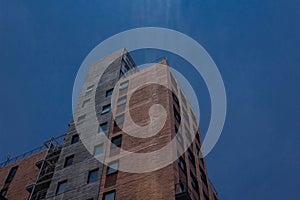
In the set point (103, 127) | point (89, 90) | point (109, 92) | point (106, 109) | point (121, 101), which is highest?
point (89, 90)

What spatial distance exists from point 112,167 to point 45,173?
35.7 ft

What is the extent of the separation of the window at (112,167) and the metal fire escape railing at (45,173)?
8.08 metres

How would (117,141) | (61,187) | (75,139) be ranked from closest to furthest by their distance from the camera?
(61,187) → (117,141) → (75,139)

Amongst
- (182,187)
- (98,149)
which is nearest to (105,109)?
(98,149)

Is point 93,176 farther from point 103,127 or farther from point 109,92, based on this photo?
point 109,92

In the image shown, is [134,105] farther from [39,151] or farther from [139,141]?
[39,151]

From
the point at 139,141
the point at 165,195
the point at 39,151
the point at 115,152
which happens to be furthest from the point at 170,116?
the point at 39,151

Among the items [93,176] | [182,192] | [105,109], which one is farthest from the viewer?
[105,109]

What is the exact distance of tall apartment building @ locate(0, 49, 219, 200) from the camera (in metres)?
26.8

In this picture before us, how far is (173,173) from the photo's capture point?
25578 millimetres

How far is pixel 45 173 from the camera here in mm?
36500

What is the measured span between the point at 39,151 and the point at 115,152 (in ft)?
62.2

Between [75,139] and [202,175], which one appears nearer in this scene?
[202,175]

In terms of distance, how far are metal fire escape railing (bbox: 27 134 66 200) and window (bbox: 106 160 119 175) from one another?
8080 millimetres
